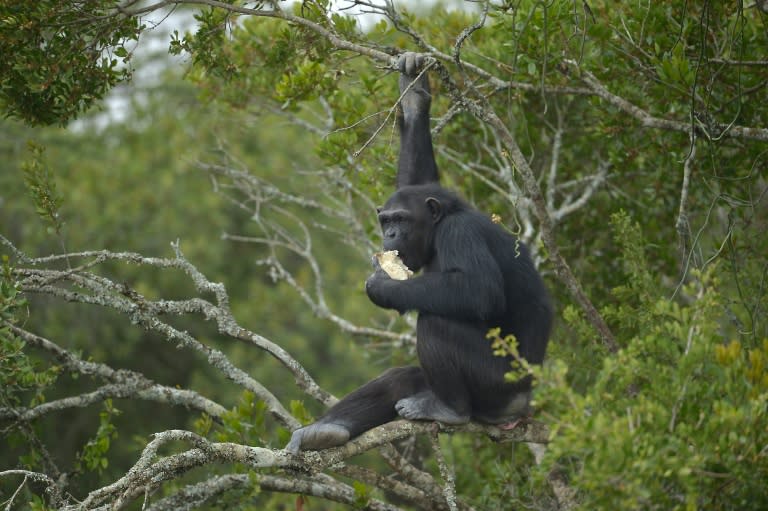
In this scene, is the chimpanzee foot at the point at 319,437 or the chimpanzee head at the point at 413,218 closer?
the chimpanzee foot at the point at 319,437

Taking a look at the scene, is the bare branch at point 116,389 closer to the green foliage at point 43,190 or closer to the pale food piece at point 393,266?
the green foliage at point 43,190

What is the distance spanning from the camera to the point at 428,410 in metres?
6.36

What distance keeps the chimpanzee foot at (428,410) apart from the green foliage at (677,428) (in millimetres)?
2029

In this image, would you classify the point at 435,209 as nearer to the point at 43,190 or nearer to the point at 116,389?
the point at 116,389

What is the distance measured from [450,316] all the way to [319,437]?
1.34 m

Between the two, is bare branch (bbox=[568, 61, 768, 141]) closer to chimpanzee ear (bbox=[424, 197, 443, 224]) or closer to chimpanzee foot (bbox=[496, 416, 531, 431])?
chimpanzee ear (bbox=[424, 197, 443, 224])

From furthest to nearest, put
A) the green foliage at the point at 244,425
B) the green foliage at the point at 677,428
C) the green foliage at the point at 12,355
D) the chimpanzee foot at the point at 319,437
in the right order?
the green foliage at the point at 244,425 → the chimpanzee foot at the point at 319,437 → the green foliage at the point at 12,355 → the green foliage at the point at 677,428

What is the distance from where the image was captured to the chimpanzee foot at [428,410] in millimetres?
6359

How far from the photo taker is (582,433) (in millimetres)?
3812

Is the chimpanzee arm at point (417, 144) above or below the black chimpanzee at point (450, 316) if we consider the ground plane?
above

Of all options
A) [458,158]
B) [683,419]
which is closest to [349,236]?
[458,158]

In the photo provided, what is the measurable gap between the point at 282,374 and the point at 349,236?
869 cm

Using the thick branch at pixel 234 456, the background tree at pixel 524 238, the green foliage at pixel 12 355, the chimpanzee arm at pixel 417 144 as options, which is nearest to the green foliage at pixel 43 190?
the background tree at pixel 524 238

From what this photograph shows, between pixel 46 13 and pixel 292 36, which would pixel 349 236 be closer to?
pixel 292 36
